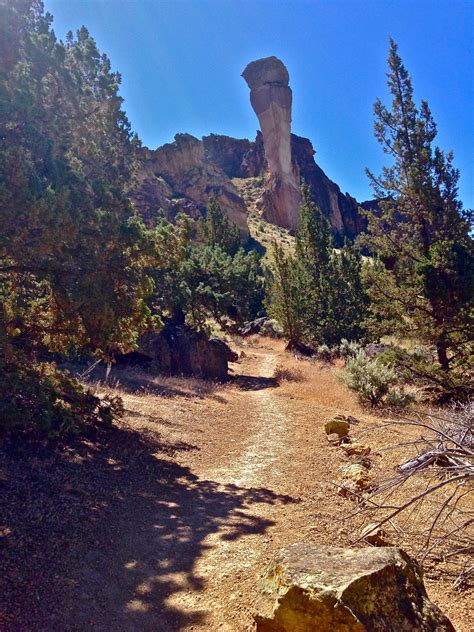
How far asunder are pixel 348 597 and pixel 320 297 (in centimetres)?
2244

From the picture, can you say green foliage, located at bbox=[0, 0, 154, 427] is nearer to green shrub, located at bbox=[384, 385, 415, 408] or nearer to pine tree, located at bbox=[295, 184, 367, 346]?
green shrub, located at bbox=[384, 385, 415, 408]

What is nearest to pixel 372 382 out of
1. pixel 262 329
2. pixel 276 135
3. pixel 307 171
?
pixel 262 329

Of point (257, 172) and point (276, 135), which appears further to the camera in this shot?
point (257, 172)

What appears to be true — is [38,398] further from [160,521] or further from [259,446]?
[259,446]

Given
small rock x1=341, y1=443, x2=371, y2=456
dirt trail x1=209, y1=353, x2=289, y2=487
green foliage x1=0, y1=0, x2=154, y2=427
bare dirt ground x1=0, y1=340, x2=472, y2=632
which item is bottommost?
dirt trail x1=209, y1=353, x2=289, y2=487

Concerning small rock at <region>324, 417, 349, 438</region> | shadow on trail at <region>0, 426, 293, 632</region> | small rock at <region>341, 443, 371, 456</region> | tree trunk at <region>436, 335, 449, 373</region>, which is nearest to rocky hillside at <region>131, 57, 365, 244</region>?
tree trunk at <region>436, 335, 449, 373</region>

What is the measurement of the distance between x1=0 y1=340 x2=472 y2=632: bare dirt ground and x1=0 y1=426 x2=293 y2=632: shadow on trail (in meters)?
0.01

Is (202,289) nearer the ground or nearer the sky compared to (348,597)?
nearer the sky

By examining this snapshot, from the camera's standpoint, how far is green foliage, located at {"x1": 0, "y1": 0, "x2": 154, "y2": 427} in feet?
19.0

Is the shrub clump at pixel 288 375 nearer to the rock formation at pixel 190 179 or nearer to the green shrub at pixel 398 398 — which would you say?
the green shrub at pixel 398 398

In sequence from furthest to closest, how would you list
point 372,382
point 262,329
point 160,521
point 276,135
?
1. point 276,135
2. point 262,329
3. point 372,382
4. point 160,521

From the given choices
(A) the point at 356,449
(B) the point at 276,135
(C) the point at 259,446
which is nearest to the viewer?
(A) the point at 356,449

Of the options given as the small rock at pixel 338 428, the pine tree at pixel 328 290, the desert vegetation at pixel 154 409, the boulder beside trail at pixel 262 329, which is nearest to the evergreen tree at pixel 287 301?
the pine tree at pixel 328 290

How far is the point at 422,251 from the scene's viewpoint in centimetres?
1342
